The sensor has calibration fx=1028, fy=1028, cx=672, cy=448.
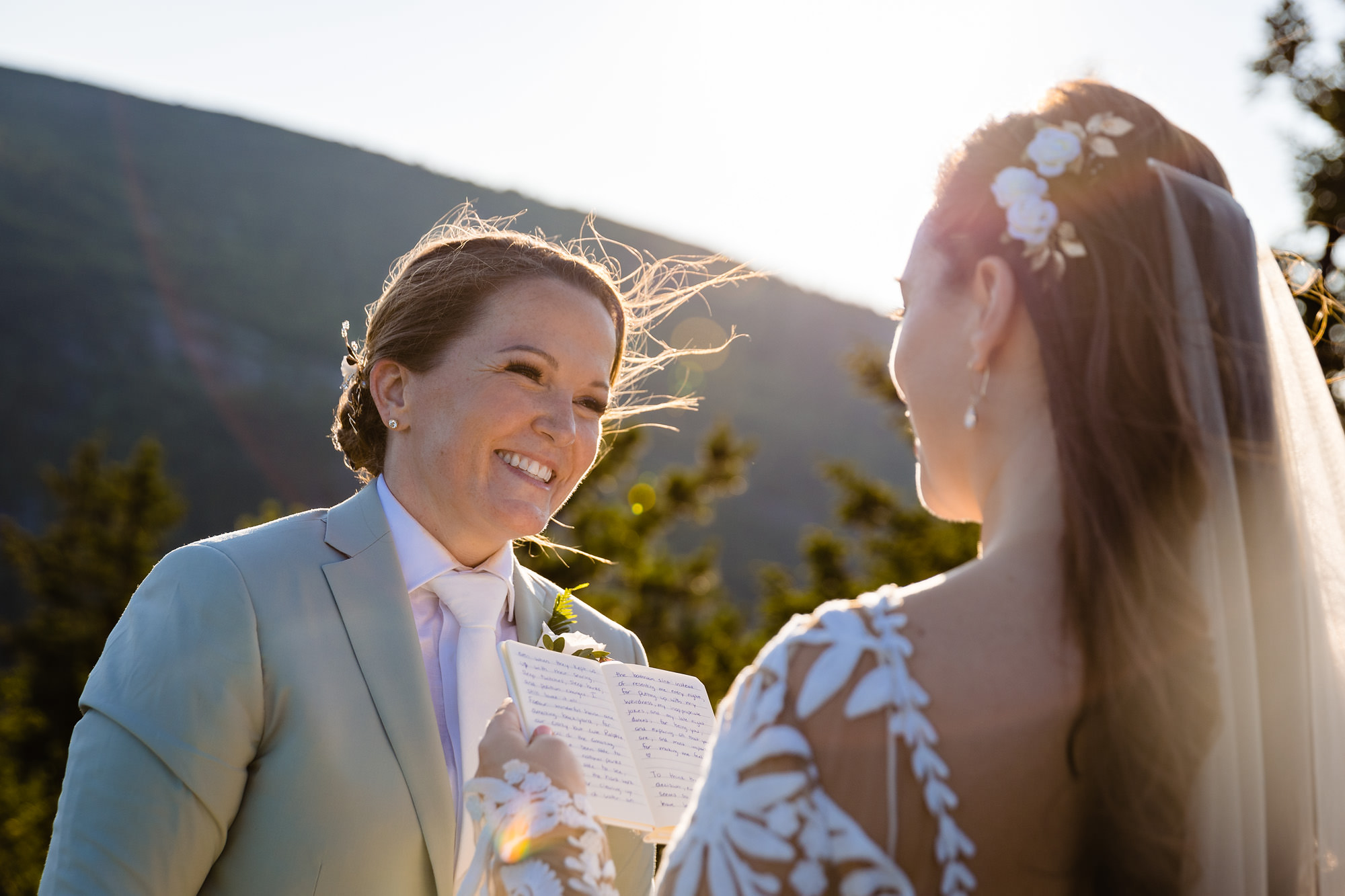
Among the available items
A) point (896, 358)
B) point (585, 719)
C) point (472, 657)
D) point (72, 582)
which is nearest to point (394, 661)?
point (472, 657)

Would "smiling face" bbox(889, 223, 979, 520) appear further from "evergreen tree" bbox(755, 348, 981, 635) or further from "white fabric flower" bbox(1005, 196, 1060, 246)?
"evergreen tree" bbox(755, 348, 981, 635)

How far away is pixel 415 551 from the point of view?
3.26 metres

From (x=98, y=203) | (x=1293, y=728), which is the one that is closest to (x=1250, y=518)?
(x=1293, y=728)

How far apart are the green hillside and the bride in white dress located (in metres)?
41.5

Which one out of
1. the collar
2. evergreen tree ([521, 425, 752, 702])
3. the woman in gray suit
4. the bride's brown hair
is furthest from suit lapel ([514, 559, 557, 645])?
evergreen tree ([521, 425, 752, 702])

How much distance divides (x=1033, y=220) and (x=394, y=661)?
2.07m

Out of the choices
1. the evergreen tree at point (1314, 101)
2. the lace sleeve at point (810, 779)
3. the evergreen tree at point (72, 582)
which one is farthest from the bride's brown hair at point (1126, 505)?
the evergreen tree at point (72, 582)

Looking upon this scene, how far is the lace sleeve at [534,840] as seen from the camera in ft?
6.64

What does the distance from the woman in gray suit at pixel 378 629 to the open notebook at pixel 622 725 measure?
1.59 feet

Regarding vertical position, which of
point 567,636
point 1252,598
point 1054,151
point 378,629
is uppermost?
point 1054,151

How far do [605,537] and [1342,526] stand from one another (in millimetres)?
11050

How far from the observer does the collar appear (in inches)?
127

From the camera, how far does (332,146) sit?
213 ft

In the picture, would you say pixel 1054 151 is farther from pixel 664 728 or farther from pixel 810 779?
pixel 664 728
